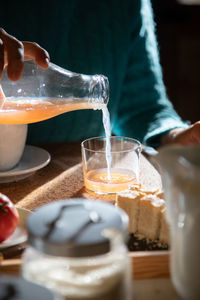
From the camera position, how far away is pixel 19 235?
78 cm

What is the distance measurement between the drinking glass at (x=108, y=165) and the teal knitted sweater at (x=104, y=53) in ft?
1.19

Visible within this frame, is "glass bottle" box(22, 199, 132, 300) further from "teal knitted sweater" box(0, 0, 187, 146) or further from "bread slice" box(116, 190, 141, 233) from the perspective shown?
"teal knitted sweater" box(0, 0, 187, 146)

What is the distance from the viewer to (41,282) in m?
0.49

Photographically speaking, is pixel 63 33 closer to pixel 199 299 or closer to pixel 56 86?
pixel 56 86

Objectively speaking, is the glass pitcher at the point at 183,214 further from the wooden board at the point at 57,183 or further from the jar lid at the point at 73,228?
the wooden board at the point at 57,183

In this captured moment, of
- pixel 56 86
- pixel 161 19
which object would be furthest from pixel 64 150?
pixel 161 19

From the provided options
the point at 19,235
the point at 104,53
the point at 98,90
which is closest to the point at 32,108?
the point at 98,90

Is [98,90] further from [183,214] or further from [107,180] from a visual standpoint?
[183,214]

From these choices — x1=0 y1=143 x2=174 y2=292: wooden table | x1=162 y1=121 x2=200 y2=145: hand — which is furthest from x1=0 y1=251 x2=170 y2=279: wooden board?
x1=162 y1=121 x2=200 y2=145: hand

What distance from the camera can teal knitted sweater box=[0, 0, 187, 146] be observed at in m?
1.42

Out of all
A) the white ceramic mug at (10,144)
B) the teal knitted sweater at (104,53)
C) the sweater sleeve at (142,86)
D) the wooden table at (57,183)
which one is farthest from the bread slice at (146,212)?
the sweater sleeve at (142,86)

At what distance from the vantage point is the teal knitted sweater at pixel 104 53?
4.66 ft

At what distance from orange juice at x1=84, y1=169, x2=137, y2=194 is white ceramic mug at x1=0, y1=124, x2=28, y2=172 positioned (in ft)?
0.68

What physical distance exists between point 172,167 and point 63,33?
1077 mm
